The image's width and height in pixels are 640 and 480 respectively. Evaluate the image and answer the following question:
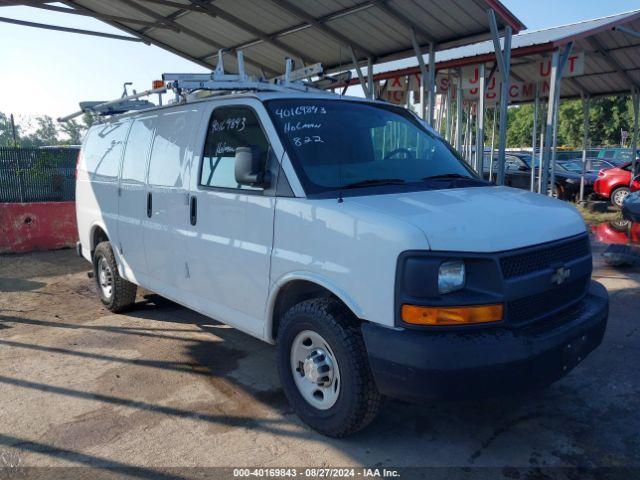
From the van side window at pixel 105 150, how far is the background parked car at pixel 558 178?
43.0 ft

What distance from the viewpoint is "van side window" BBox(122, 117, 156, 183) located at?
499 centimetres

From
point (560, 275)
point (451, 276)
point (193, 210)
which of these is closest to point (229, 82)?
point (193, 210)

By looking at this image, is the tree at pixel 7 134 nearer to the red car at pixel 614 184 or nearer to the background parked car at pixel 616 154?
the red car at pixel 614 184

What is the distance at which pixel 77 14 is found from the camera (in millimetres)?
9211

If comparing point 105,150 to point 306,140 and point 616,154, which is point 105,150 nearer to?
point 306,140

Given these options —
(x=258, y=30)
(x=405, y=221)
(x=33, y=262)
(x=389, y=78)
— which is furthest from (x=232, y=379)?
(x=389, y=78)

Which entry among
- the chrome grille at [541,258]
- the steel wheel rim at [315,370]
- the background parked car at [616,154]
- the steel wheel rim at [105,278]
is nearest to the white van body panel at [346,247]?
the steel wheel rim at [315,370]

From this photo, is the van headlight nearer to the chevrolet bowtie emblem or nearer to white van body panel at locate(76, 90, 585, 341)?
white van body panel at locate(76, 90, 585, 341)

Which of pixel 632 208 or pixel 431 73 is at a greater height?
pixel 431 73

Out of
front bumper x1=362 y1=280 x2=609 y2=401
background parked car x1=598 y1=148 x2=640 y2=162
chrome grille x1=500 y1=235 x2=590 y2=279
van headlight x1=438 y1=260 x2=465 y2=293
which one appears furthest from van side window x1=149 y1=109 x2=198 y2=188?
background parked car x1=598 y1=148 x2=640 y2=162

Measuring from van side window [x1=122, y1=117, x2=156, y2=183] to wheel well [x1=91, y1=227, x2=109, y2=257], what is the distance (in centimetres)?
112

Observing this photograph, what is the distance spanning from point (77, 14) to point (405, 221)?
876 cm

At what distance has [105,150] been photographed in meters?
5.93

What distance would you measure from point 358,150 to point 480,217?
1.15 m
